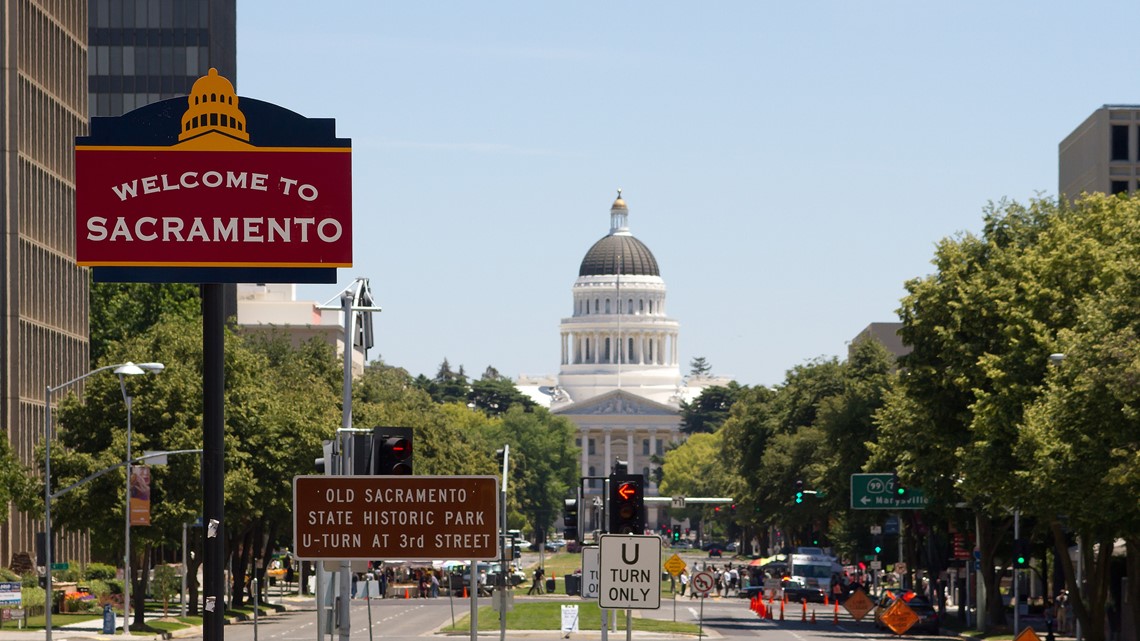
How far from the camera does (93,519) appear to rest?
68.4 m

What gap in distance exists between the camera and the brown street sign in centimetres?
1664

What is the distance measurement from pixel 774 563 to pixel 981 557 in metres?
50.7

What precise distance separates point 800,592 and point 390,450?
73.3 m

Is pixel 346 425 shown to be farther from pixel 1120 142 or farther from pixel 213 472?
pixel 1120 142

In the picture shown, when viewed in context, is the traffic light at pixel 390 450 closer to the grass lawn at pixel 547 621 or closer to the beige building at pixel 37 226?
the grass lawn at pixel 547 621

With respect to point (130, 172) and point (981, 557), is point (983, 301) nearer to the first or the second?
point (981, 557)

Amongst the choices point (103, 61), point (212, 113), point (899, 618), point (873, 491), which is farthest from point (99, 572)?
point (212, 113)

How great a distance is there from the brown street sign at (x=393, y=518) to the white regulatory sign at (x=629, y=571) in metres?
9.46

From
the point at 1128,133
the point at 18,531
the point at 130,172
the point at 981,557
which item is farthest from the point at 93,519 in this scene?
the point at 1128,133

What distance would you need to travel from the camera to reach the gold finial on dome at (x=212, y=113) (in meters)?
18.3

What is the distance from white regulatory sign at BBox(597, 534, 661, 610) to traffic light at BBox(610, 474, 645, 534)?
689 centimetres

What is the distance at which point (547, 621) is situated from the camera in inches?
2992

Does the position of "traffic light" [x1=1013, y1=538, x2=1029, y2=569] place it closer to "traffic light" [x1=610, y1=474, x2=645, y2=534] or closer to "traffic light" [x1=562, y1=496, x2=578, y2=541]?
"traffic light" [x1=562, y1=496, x2=578, y2=541]

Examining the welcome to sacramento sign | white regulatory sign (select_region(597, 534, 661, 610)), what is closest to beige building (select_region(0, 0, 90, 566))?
white regulatory sign (select_region(597, 534, 661, 610))
